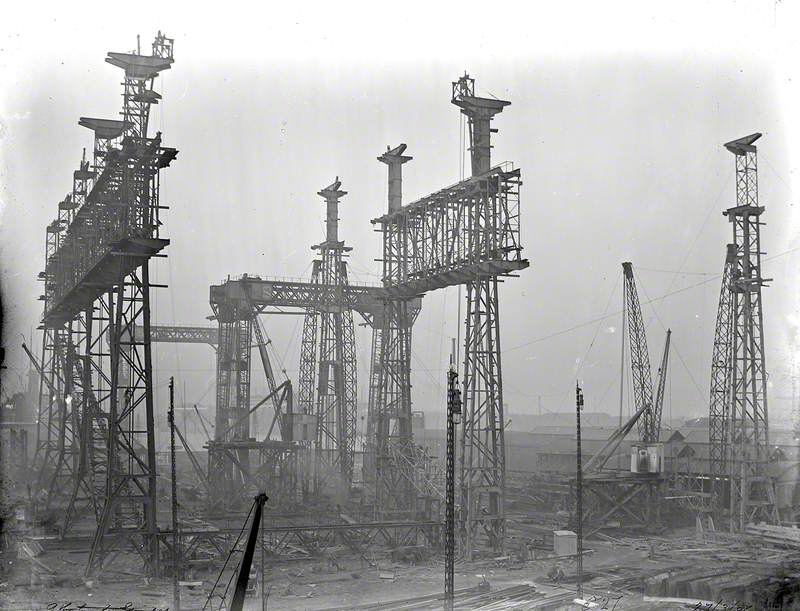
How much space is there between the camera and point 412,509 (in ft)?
107

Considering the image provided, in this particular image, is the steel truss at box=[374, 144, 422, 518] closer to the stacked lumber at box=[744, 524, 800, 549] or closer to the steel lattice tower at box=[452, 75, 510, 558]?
the steel lattice tower at box=[452, 75, 510, 558]

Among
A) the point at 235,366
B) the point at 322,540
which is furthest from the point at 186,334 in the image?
the point at 322,540

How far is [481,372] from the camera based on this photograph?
2839cm

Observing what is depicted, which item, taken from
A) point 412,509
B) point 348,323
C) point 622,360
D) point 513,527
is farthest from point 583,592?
point 622,360

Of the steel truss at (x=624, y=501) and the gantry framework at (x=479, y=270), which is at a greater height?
the gantry framework at (x=479, y=270)

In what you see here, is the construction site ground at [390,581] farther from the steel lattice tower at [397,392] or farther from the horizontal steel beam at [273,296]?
the horizontal steel beam at [273,296]

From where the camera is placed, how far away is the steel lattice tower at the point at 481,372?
27.8m

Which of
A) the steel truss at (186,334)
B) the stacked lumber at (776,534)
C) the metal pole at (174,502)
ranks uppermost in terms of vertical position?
the steel truss at (186,334)

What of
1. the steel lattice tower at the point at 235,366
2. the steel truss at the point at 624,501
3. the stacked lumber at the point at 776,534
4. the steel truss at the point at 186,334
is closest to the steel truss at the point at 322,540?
the steel truss at the point at 624,501

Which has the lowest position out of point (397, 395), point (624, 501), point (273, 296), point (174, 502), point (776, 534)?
point (776, 534)

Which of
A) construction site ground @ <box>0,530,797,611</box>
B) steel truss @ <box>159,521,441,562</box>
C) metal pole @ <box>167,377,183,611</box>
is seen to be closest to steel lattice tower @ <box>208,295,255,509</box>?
steel truss @ <box>159,521,441,562</box>

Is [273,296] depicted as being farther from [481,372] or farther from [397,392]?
[481,372]

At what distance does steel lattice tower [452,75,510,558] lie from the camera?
2783cm

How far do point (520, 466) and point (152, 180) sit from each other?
45443 mm
